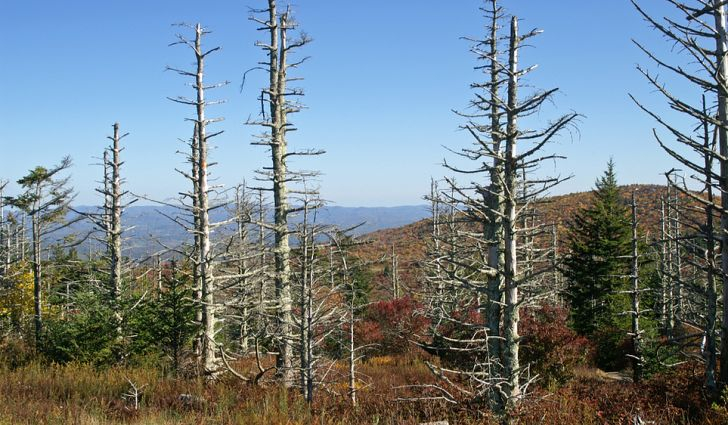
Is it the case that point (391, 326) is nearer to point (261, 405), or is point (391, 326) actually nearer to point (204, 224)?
point (204, 224)

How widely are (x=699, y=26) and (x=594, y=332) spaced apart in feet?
60.1

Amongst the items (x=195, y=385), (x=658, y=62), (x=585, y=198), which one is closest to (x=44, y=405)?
(x=195, y=385)

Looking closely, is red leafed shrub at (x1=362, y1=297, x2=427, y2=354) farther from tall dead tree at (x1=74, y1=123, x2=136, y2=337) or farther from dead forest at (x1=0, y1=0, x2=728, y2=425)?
tall dead tree at (x1=74, y1=123, x2=136, y2=337)

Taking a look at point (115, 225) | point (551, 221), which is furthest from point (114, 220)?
point (551, 221)

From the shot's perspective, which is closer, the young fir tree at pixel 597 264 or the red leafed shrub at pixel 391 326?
the young fir tree at pixel 597 264

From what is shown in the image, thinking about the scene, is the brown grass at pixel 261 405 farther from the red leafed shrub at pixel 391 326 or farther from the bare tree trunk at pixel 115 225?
the red leafed shrub at pixel 391 326

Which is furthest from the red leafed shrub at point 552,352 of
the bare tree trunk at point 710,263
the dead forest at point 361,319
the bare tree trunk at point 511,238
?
the bare tree trunk at point 511,238

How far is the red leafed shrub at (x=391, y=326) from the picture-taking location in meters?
24.7

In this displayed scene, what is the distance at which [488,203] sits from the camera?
21.5 ft

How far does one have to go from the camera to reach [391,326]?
84.9 feet

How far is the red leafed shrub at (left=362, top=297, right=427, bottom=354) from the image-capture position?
2466cm

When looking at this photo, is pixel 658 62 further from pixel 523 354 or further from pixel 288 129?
pixel 523 354

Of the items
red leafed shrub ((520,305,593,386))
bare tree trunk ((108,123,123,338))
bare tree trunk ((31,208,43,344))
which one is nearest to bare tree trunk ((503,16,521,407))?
red leafed shrub ((520,305,593,386))

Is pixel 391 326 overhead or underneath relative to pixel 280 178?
underneath
